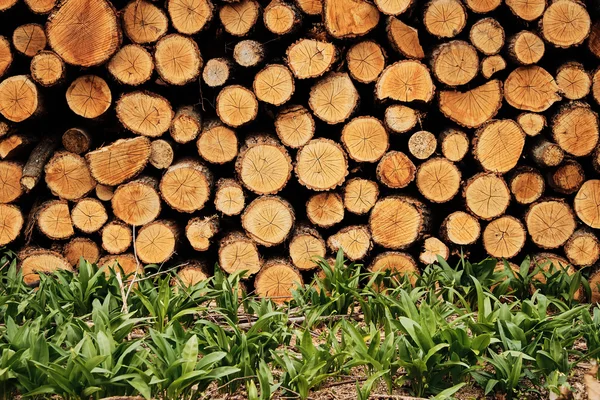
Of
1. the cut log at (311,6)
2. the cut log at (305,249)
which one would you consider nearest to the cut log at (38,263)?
the cut log at (305,249)

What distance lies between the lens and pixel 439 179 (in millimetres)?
3871

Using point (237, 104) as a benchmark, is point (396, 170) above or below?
below

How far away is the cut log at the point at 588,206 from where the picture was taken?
156 inches

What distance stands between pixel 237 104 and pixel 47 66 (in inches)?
43.5

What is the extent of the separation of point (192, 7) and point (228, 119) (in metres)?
0.69

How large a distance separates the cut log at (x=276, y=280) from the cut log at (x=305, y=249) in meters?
0.06

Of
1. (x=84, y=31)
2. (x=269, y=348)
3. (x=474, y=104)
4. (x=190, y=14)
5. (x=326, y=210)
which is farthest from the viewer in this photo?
(x=326, y=210)

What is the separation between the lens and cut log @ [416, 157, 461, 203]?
12.7ft

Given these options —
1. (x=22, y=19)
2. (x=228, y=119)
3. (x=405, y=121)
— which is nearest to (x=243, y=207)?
(x=228, y=119)

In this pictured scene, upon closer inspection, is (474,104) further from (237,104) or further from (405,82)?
(237,104)

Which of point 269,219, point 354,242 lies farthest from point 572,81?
point 269,219

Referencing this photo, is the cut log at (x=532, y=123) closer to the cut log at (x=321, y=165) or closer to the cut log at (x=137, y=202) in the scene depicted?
the cut log at (x=321, y=165)

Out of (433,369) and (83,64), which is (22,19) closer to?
(83,64)

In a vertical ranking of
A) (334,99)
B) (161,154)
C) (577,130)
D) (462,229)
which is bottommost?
(462,229)
